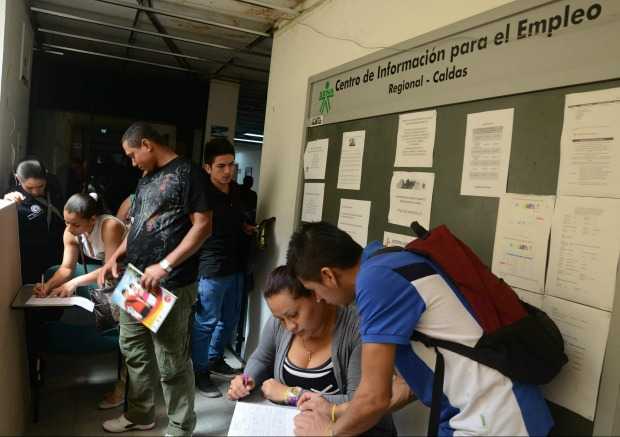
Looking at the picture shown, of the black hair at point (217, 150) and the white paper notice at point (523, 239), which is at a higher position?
the black hair at point (217, 150)

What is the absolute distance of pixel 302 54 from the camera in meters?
3.01

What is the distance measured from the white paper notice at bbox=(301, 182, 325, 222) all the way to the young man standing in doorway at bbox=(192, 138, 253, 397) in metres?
0.63

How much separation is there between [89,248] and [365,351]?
2073 mm

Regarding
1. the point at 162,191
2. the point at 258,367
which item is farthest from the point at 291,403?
the point at 162,191

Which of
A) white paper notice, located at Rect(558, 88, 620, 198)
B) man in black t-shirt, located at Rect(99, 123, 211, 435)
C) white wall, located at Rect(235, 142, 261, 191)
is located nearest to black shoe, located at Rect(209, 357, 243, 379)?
man in black t-shirt, located at Rect(99, 123, 211, 435)

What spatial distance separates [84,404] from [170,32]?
2981mm

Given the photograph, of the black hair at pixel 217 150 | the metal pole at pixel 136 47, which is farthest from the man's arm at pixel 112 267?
the metal pole at pixel 136 47

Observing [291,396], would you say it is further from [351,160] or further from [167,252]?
[351,160]

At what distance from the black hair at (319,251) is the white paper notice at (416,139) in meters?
0.68

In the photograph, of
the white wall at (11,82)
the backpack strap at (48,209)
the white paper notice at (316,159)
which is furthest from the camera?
the backpack strap at (48,209)

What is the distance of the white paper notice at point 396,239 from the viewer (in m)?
1.88

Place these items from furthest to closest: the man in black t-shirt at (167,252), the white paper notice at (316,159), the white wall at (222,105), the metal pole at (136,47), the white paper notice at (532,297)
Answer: the white wall at (222,105) → the metal pole at (136,47) → the white paper notice at (316,159) → the man in black t-shirt at (167,252) → the white paper notice at (532,297)

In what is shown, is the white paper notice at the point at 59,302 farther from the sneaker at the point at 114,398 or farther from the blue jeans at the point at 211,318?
the blue jeans at the point at 211,318

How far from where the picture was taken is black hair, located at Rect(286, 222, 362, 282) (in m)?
1.25
